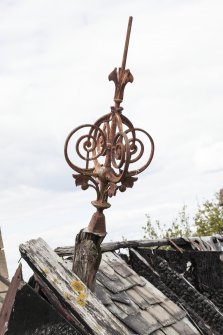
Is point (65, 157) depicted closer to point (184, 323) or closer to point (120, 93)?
point (120, 93)

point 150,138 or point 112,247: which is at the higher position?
point 150,138

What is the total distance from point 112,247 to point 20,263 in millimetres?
1906

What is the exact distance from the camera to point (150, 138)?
20.7 ft

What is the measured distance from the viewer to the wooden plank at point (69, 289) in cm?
530

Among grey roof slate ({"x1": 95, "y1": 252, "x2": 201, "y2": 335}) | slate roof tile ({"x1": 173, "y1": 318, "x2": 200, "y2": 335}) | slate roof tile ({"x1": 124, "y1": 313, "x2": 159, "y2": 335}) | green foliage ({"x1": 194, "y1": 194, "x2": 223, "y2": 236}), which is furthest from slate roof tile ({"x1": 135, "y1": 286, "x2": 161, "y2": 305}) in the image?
green foliage ({"x1": 194, "y1": 194, "x2": 223, "y2": 236})

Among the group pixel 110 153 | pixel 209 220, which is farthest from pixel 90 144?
pixel 209 220

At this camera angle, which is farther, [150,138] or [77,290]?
[150,138]

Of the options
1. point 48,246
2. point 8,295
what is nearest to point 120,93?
point 48,246

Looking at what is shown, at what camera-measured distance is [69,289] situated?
5.46 m

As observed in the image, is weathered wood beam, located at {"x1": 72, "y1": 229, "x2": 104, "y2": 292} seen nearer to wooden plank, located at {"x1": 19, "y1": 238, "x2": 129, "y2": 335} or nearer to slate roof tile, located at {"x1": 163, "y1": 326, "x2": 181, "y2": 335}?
wooden plank, located at {"x1": 19, "y1": 238, "x2": 129, "y2": 335}

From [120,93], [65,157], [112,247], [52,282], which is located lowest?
[52,282]

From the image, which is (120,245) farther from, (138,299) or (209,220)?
(209,220)

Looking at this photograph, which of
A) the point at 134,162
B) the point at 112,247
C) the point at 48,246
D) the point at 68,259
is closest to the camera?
the point at 48,246

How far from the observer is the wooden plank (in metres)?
5.30
